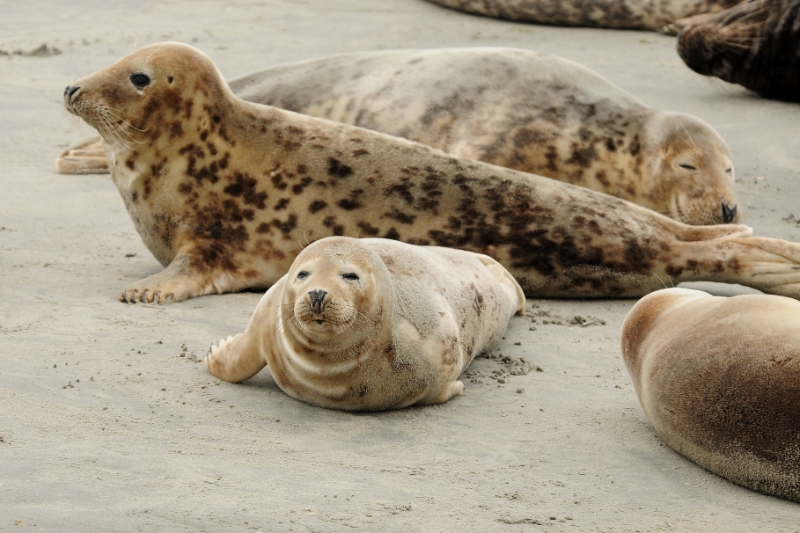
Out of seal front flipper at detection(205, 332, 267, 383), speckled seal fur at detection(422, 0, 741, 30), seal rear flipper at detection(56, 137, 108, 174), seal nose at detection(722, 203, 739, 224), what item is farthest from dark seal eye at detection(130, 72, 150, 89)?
speckled seal fur at detection(422, 0, 741, 30)

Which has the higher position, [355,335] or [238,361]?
[355,335]

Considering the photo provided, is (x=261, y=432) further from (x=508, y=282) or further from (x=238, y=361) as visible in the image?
(x=508, y=282)

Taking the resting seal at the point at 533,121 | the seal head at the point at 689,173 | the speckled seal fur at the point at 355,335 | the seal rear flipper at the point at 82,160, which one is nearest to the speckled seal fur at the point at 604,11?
the resting seal at the point at 533,121

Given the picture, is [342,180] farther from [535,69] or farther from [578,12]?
[578,12]

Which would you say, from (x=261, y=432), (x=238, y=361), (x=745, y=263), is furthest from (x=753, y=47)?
(x=261, y=432)

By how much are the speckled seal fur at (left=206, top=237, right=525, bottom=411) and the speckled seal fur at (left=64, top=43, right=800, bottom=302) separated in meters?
1.33

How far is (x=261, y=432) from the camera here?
3.57 meters

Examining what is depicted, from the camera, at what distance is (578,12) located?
11.2 meters

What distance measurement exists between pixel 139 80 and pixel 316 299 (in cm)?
233

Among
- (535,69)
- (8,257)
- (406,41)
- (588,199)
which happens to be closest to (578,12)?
(406,41)

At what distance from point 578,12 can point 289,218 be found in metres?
6.34

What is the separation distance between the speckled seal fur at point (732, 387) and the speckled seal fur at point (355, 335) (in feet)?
2.20

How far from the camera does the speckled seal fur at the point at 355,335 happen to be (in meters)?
3.71

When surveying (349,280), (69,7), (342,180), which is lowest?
(69,7)
